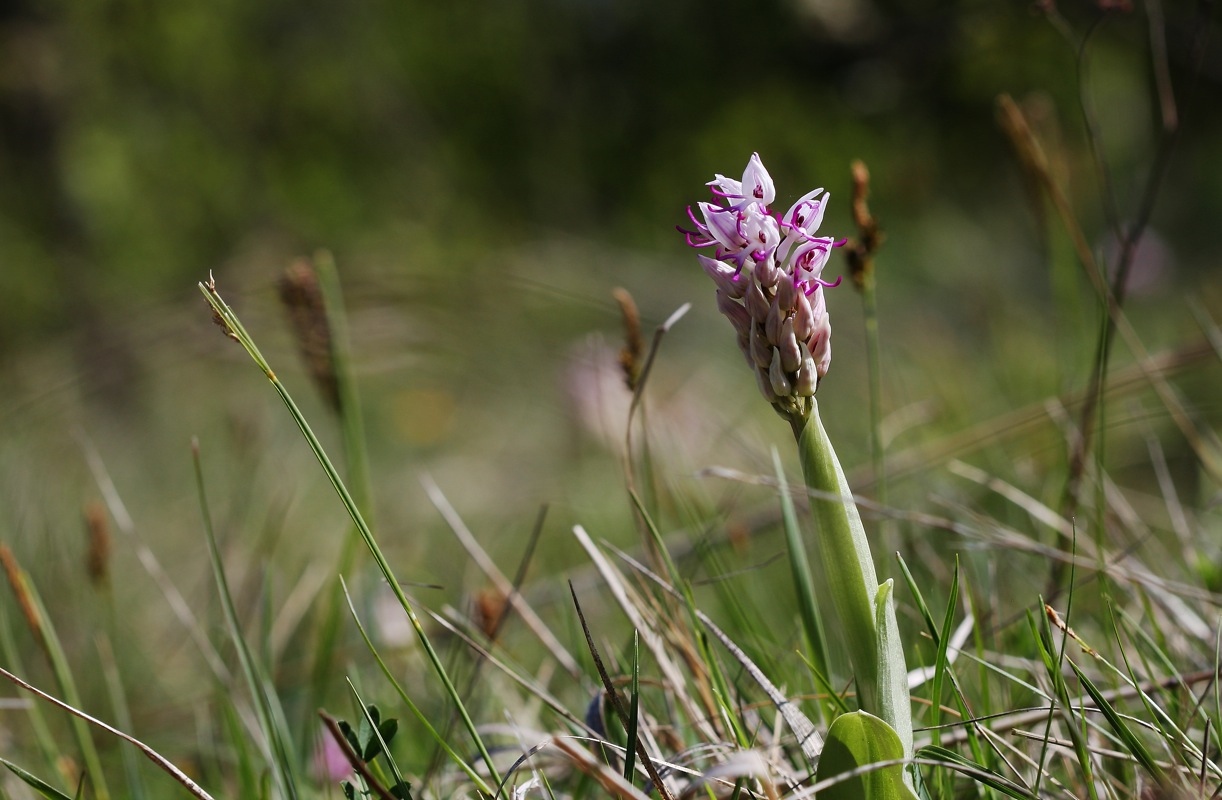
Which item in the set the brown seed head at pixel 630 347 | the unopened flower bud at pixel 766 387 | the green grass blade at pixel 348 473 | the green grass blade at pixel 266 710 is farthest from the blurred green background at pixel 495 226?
the unopened flower bud at pixel 766 387

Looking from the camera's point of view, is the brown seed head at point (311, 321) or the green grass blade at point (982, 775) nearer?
the green grass blade at point (982, 775)

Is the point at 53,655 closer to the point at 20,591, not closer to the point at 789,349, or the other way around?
the point at 20,591

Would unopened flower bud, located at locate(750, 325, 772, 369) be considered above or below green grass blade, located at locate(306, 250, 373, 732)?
above

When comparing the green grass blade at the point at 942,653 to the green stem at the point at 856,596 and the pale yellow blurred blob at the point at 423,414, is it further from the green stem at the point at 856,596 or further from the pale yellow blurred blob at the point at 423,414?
the pale yellow blurred blob at the point at 423,414

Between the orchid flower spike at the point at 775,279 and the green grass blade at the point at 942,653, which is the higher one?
the orchid flower spike at the point at 775,279

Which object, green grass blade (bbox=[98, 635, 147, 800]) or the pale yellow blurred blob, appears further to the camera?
the pale yellow blurred blob

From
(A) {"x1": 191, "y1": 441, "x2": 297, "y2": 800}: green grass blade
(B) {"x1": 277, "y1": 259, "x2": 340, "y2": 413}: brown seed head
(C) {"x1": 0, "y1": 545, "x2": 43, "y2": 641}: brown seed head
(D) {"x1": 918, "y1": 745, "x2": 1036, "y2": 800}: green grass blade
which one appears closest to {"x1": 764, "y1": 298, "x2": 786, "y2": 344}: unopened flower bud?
(D) {"x1": 918, "y1": 745, "x2": 1036, "y2": 800}: green grass blade

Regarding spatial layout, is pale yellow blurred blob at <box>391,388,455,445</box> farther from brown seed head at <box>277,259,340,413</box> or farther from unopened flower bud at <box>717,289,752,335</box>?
unopened flower bud at <box>717,289,752,335</box>
